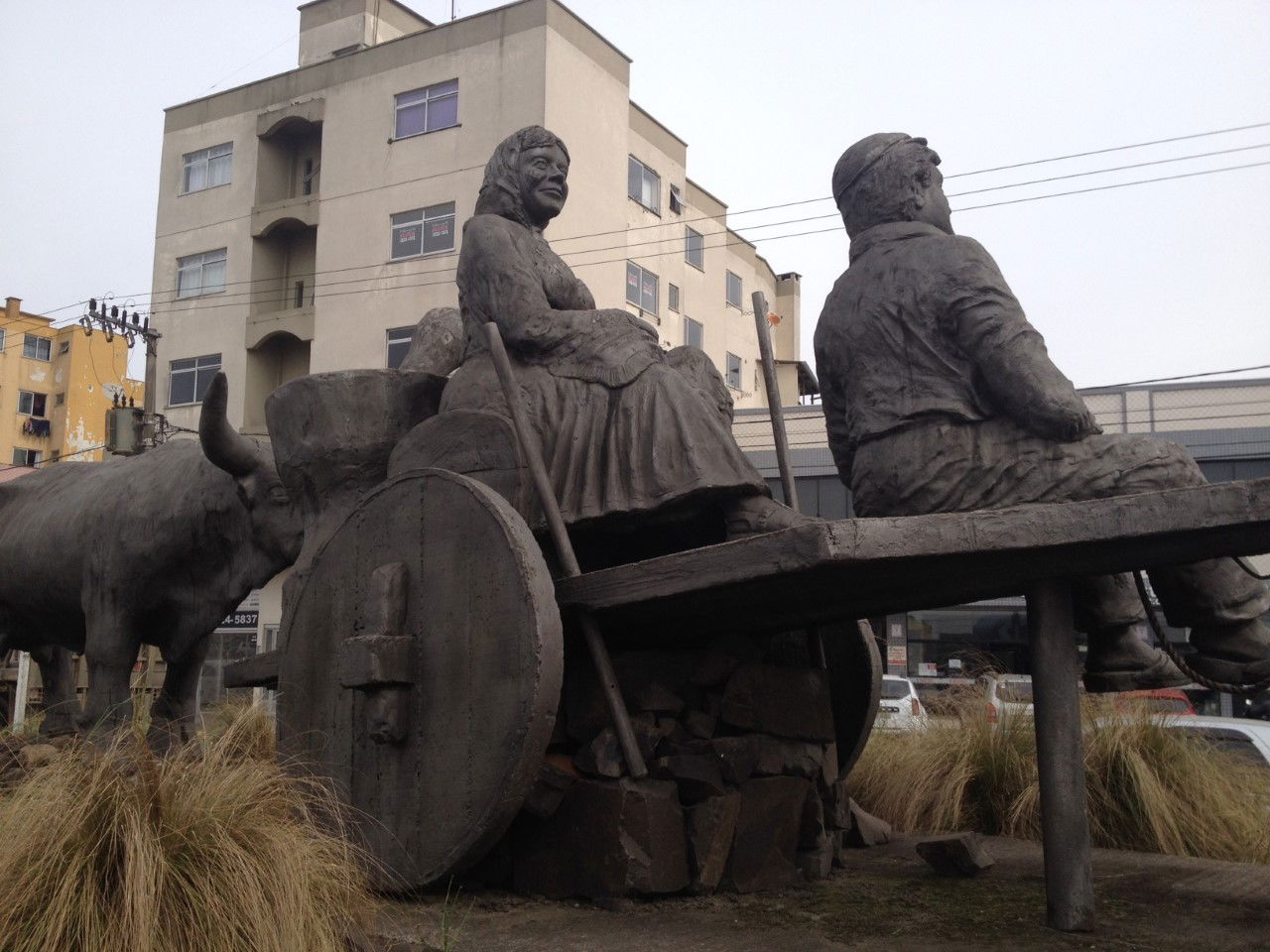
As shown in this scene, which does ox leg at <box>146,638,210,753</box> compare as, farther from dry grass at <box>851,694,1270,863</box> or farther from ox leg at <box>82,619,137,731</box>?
dry grass at <box>851,694,1270,863</box>

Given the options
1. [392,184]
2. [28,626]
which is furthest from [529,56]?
[28,626]

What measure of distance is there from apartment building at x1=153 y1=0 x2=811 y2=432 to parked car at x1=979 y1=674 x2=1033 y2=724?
603 inches

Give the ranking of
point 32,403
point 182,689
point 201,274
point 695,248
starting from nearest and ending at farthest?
point 182,689, point 201,274, point 695,248, point 32,403

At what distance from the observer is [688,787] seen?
4402mm

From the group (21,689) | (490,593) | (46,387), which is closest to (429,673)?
(490,593)

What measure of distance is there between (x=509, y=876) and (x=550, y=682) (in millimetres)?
911

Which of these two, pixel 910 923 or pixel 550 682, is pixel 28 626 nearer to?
pixel 550 682

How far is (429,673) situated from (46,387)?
4898 centimetres

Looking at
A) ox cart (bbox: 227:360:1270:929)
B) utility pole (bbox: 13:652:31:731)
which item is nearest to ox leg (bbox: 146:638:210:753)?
ox cart (bbox: 227:360:1270:929)

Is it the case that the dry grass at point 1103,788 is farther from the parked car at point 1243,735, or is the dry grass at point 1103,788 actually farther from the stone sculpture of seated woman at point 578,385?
the stone sculpture of seated woman at point 578,385

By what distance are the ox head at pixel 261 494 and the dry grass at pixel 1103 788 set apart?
316 cm

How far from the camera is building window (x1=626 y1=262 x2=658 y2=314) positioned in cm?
2559

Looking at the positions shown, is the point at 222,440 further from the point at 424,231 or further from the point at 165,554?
the point at 424,231

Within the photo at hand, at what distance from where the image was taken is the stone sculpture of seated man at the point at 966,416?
4.06 meters
